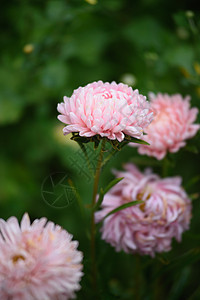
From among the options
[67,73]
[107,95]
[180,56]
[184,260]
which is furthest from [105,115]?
[67,73]

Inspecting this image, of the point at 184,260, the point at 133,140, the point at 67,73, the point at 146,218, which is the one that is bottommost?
the point at 184,260

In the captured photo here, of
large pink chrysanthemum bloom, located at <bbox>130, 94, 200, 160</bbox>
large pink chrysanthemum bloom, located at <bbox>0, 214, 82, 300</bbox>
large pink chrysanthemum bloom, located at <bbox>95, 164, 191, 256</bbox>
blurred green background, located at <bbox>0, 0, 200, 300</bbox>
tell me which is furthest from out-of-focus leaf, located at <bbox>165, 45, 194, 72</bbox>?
large pink chrysanthemum bloom, located at <bbox>0, 214, 82, 300</bbox>

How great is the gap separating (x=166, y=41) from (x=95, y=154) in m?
0.67

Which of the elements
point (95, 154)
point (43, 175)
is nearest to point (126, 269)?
point (43, 175)

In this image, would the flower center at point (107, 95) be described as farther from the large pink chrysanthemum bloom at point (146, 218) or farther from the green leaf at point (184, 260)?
the green leaf at point (184, 260)

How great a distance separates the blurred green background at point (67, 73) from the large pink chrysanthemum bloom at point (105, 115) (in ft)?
1.26

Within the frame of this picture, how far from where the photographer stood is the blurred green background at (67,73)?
976mm

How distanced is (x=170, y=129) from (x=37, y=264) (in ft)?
1.04

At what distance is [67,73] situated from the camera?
1226 mm

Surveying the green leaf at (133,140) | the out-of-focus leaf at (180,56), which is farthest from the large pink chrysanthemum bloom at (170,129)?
the out-of-focus leaf at (180,56)

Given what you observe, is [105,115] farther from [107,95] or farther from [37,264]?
[37,264]

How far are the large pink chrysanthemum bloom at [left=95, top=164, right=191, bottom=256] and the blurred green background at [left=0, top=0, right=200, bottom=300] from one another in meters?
0.28

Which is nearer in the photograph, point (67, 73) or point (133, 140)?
point (133, 140)

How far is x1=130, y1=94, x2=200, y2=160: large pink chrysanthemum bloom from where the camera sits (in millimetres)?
599
